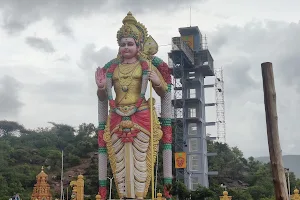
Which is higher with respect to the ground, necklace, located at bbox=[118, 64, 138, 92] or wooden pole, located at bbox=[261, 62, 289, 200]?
necklace, located at bbox=[118, 64, 138, 92]

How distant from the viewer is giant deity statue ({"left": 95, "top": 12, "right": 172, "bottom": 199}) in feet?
44.7

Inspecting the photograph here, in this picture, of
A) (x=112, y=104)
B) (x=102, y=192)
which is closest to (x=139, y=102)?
(x=112, y=104)

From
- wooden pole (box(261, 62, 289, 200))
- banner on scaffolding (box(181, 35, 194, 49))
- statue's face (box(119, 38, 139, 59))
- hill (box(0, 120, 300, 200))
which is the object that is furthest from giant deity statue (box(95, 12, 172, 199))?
banner on scaffolding (box(181, 35, 194, 49))

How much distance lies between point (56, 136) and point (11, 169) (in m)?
13.3

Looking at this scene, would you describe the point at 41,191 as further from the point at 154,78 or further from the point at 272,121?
the point at 272,121

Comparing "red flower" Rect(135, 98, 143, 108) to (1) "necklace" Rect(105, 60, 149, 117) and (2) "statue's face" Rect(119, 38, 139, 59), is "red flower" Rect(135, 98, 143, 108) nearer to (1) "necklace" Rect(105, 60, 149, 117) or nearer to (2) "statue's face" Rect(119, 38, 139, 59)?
(1) "necklace" Rect(105, 60, 149, 117)

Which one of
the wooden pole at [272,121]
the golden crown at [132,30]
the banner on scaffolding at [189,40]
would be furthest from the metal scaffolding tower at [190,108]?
the wooden pole at [272,121]

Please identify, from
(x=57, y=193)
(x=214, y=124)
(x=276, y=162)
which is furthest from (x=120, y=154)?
(x=57, y=193)

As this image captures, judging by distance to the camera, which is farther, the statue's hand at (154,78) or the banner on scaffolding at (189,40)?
the banner on scaffolding at (189,40)

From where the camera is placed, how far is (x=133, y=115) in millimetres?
13781

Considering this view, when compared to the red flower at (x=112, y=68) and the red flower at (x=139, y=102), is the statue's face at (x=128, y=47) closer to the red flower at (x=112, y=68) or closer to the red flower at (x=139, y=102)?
the red flower at (x=112, y=68)

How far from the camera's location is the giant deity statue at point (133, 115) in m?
13.6

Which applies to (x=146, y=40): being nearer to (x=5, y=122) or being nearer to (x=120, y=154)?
(x=120, y=154)

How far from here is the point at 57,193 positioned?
29656 mm
